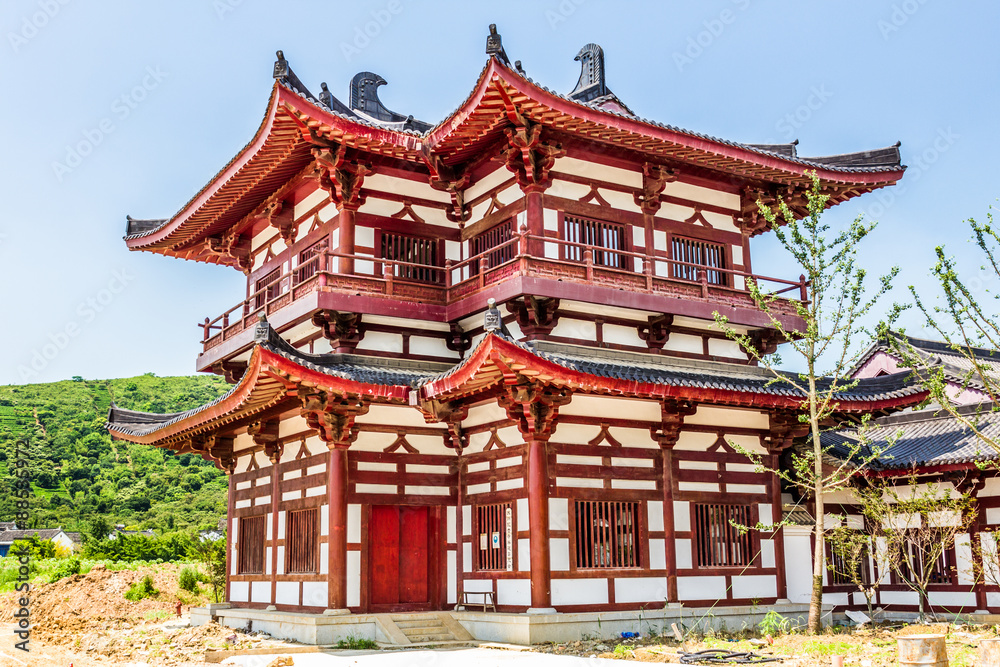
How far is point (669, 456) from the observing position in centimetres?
1806

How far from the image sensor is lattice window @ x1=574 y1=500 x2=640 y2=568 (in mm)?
16891

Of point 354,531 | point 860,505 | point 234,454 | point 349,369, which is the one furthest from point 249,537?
point 860,505

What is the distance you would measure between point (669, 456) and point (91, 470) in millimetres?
61654

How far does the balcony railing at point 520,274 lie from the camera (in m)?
17.4

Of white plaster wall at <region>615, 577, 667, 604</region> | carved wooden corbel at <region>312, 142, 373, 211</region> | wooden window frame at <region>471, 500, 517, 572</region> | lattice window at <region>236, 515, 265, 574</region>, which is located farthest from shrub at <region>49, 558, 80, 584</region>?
white plaster wall at <region>615, 577, 667, 604</region>

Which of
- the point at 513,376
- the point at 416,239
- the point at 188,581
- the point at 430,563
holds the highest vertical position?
the point at 416,239

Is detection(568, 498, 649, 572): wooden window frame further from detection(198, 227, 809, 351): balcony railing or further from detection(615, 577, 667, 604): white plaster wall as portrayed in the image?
detection(198, 227, 809, 351): balcony railing

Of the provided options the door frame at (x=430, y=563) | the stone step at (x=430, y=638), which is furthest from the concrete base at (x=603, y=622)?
the door frame at (x=430, y=563)

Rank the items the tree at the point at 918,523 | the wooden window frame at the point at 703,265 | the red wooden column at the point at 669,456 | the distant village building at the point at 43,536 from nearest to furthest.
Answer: the red wooden column at the point at 669,456 → the tree at the point at 918,523 → the wooden window frame at the point at 703,265 → the distant village building at the point at 43,536

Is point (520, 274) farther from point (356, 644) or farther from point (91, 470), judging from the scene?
point (91, 470)

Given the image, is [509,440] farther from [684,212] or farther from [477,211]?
[684,212]

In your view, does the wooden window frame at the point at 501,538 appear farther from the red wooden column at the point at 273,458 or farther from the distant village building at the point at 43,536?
the distant village building at the point at 43,536

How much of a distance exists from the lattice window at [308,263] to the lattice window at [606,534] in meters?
7.28

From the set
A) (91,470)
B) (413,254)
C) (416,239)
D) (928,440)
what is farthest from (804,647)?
(91,470)
